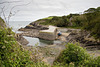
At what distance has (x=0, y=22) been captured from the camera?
4.08m

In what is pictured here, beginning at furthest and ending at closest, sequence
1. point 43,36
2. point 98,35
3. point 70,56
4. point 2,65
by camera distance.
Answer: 1. point 43,36
2. point 98,35
3. point 70,56
4. point 2,65

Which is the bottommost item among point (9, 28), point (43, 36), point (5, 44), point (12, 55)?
point (43, 36)

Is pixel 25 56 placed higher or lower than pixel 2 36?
lower

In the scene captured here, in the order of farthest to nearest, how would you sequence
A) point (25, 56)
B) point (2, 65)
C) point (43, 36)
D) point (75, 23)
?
1. point (75, 23)
2. point (43, 36)
3. point (25, 56)
4. point (2, 65)

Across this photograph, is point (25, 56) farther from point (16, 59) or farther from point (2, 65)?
point (2, 65)

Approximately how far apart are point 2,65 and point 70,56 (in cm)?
377

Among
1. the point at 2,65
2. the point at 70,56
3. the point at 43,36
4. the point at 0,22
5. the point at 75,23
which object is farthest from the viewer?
the point at 75,23

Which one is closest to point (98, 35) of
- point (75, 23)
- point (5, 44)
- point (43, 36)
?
point (5, 44)

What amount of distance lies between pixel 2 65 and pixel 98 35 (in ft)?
41.3

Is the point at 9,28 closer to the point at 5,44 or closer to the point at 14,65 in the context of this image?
the point at 5,44

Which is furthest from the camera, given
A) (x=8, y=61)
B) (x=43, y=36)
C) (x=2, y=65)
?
(x=43, y=36)

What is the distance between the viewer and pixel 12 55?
262 centimetres

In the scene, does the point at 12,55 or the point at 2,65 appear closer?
the point at 2,65

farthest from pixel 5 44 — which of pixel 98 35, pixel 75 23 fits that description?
pixel 75 23
